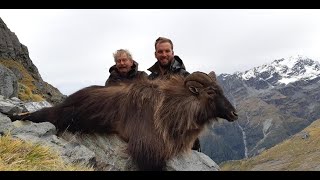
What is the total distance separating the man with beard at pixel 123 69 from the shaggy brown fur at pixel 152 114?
1110 millimetres

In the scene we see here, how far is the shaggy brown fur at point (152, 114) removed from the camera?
980 centimetres

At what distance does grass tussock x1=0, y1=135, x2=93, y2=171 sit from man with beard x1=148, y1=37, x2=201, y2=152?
13.5 feet

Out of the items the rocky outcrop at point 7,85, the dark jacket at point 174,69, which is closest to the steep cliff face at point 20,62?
the rocky outcrop at point 7,85

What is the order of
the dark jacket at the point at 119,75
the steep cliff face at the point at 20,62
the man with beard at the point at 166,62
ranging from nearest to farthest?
the man with beard at the point at 166,62 < the dark jacket at the point at 119,75 < the steep cliff face at the point at 20,62

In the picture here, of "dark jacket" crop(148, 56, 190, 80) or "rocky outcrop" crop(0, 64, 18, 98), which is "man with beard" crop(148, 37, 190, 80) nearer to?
"dark jacket" crop(148, 56, 190, 80)

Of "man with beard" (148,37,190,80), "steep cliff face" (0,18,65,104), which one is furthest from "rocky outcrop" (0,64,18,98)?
"steep cliff face" (0,18,65,104)

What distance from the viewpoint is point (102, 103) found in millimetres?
10633

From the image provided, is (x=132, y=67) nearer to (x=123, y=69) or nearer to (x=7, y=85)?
(x=123, y=69)

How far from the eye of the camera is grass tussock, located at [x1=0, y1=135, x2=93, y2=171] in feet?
24.0

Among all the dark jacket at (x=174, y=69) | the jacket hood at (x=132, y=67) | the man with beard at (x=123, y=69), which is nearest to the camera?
the dark jacket at (x=174, y=69)

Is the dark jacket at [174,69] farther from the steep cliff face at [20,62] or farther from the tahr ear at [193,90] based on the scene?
the steep cliff face at [20,62]

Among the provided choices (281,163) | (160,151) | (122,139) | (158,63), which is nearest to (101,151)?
(122,139)
